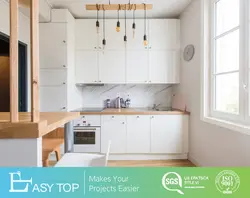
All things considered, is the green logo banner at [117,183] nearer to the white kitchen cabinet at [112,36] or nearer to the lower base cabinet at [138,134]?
the lower base cabinet at [138,134]

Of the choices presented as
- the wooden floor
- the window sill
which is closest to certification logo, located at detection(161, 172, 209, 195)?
Result: the window sill

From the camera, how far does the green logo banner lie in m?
0.90

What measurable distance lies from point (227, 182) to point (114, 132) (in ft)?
8.06

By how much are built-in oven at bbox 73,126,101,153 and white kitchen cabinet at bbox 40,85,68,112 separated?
17.0 inches

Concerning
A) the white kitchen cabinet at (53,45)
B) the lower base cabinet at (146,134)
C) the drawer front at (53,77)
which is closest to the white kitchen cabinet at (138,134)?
the lower base cabinet at (146,134)

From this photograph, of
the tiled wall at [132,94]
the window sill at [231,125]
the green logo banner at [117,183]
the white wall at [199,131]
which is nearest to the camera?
the green logo banner at [117,183]

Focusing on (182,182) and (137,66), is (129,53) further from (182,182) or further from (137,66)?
(182,182)

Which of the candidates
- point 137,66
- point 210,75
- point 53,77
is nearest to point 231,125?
point 210,75

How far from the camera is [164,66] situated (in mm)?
3734

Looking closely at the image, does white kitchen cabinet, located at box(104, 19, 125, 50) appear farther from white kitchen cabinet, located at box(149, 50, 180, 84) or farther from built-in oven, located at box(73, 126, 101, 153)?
built-in oven, located at box(73, 126, 101, 153)

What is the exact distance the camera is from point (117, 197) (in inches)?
38.1

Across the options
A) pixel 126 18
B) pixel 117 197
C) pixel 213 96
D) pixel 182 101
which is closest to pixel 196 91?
pixel 213 96

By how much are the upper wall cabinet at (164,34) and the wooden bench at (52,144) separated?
2198 mm

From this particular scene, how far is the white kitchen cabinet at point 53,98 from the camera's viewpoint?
333 centimetres
